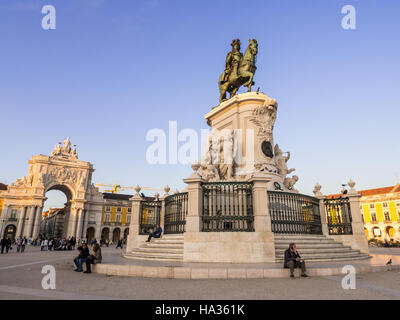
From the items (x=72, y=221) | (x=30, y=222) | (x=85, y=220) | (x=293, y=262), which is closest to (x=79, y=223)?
(x=72, y=221)

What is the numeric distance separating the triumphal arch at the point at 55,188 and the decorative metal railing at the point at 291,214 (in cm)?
5925

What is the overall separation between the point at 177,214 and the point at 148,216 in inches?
122

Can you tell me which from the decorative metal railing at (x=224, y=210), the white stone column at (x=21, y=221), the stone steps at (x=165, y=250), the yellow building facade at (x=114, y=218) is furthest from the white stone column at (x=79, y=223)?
the decorative metal railing at (x=224, y=210)

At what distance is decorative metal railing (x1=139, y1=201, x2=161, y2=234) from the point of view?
502 inches

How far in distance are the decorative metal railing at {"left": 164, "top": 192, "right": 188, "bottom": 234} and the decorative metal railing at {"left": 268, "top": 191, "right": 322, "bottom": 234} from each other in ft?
11.4

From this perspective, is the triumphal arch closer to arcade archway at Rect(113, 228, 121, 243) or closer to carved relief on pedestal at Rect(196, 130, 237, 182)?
arcade archway at Rect(113, 228, 121, 243)

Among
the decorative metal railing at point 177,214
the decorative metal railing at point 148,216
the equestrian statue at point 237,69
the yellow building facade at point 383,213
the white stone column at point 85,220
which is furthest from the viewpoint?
the white stone column at point 85,220

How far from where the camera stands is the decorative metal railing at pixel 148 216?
1274cm

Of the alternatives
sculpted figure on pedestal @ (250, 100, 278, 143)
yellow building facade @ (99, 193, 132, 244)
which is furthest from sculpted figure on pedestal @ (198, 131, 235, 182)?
yellow building facade @ (99, 193, 132, 244)

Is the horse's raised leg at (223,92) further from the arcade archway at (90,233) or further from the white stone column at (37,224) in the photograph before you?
the arcade archway at (90,233)

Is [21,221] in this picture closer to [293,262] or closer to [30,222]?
[30,222]

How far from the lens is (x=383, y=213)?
172 feet

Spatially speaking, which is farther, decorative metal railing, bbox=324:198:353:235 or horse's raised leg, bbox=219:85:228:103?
horse's raised leg, bbox=219:85:228:103
